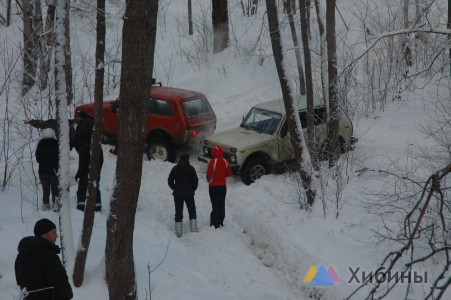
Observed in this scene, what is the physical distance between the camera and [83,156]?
8.72 m

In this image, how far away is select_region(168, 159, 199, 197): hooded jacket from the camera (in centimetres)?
861

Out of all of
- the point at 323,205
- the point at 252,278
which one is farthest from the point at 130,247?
the point at 323,205

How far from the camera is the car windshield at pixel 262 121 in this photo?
11305 millimetres

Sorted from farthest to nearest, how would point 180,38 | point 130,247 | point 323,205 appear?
point 180,38 → point 323,205 → point 130,247

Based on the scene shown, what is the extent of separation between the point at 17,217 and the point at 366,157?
7.44 metres

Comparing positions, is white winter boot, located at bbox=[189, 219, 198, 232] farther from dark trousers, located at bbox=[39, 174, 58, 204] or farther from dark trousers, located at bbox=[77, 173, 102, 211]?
dark trousers, located at bbox=[39, 174, 58, 204]

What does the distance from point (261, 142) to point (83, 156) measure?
4158 millimetres

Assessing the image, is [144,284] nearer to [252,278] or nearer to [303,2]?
[252,278]

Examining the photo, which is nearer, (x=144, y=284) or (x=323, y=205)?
(x=144, y=284)

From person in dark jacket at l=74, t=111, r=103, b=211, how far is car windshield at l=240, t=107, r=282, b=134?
437 cm

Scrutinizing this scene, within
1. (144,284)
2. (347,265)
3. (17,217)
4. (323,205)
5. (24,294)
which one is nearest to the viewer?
(24,294)

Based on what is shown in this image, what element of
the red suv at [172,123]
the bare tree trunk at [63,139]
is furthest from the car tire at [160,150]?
the bare tree trunk at [63,139]

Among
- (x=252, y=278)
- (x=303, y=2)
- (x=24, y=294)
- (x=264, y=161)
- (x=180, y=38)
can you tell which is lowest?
(x=252, y=278)

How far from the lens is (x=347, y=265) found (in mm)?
7023
